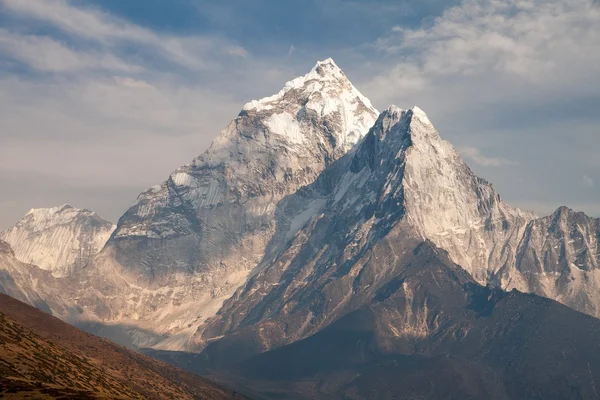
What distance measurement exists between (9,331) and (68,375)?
15.6 m

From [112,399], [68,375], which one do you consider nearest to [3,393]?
[112,399]

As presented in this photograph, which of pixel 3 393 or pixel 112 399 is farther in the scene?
pixel 112 399

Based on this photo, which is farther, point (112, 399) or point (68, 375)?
point (68, 375)

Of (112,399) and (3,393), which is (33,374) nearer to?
(112,399)

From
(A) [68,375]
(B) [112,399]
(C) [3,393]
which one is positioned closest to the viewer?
(C) [3,393]

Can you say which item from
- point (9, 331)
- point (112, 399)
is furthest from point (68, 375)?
point (112, 399)

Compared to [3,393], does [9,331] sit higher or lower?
higher

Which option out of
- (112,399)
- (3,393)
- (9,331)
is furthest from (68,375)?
(3,393)

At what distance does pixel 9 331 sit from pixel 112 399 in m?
40.8

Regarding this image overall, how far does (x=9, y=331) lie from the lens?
656ft

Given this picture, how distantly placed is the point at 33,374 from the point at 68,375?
22539 mm

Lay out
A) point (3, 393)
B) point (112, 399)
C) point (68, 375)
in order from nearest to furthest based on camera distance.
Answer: point (3, 393), point (112, 399), point (68, 375)

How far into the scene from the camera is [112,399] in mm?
170250

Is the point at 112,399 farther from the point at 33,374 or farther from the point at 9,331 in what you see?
the point at 9,331
